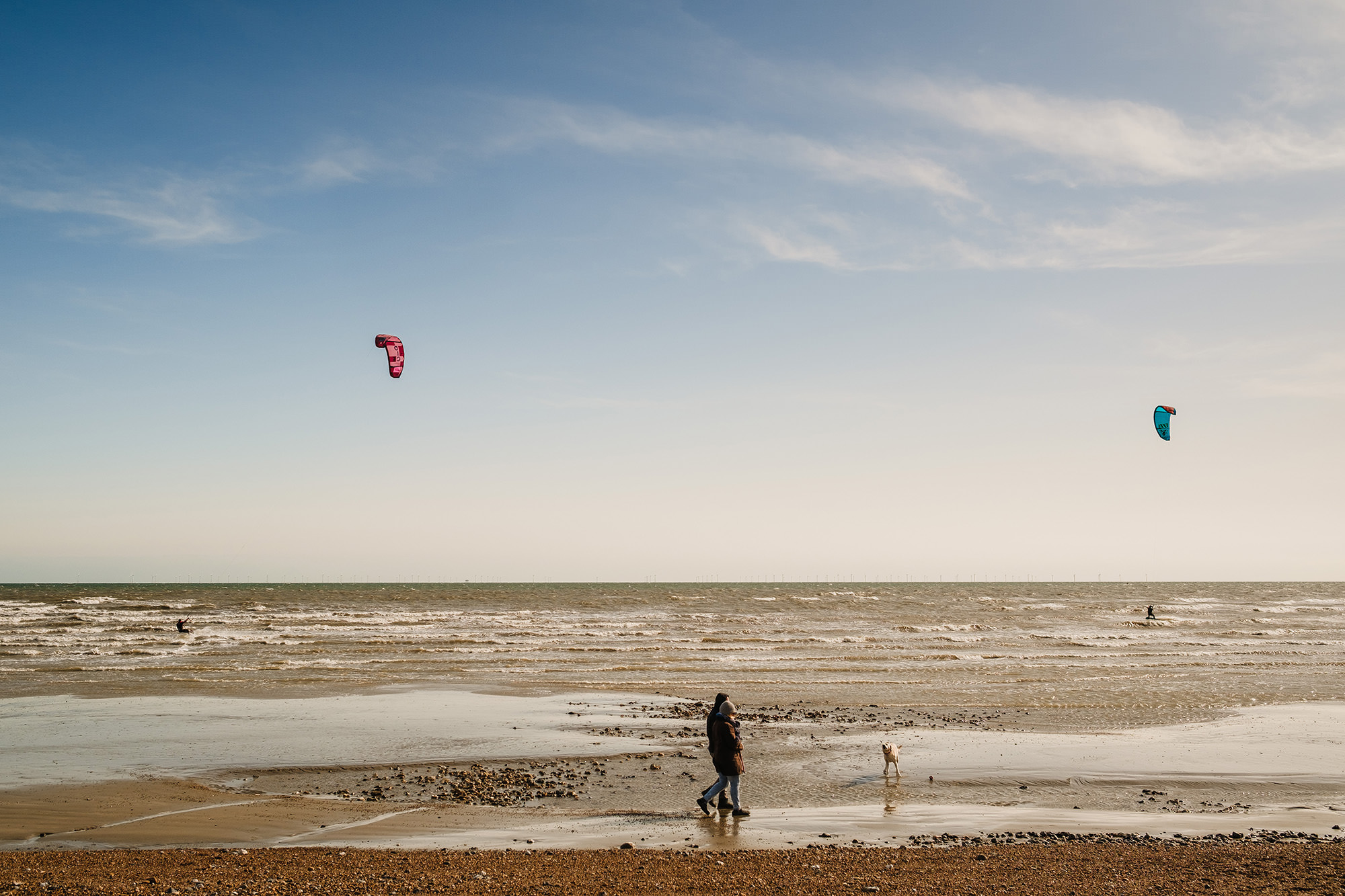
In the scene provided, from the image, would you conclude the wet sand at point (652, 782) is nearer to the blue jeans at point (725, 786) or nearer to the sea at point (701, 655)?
the blue jeans at point (725, 786)

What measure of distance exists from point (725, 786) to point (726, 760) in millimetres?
467

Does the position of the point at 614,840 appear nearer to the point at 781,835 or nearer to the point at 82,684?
the point at 781,835

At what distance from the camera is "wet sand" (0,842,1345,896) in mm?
7824

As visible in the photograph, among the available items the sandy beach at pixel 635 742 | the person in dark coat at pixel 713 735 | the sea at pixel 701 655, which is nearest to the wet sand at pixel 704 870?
the sandy beach at pixel 635 742

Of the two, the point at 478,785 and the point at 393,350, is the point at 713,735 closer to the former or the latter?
the point at 478,785

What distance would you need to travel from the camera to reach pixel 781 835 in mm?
9875

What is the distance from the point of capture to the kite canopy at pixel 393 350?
24312 millimetres

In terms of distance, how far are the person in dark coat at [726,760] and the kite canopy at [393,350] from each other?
1629cm

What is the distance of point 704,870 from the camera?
845 centimetres

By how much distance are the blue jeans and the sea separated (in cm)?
1042

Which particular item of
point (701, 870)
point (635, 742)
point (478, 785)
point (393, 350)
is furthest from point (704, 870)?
point (393, 350)

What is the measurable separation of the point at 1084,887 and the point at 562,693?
52.3 feet

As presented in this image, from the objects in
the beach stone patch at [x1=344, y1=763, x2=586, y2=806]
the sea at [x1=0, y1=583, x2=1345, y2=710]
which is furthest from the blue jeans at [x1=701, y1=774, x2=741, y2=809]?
the sea at [x1=0, y1=583, x2=1345, y2=710]

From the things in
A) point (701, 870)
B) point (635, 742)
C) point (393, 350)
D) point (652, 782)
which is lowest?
point (635, 742)
